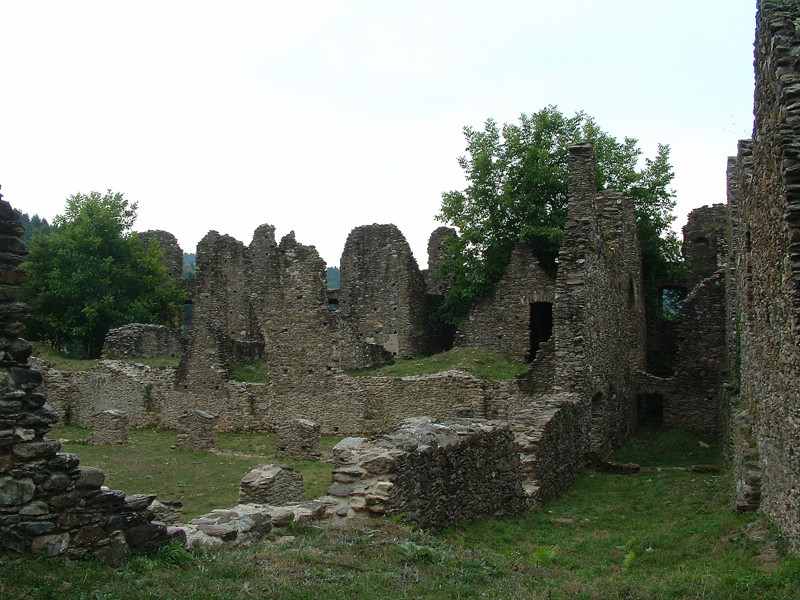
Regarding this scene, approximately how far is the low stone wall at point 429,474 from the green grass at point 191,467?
12.1 ft

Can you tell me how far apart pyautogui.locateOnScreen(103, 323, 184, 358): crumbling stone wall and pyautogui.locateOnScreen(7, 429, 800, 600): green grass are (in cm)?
2287

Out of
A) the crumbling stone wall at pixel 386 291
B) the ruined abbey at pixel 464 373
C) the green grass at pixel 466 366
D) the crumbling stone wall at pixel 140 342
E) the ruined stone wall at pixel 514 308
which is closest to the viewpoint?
the ruined abbey at pixel 464 373

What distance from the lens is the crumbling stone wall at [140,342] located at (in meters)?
29.9

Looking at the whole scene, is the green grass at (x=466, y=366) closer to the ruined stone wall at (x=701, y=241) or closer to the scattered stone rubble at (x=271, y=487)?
the scattered stone rubble at (x=271, y=487)

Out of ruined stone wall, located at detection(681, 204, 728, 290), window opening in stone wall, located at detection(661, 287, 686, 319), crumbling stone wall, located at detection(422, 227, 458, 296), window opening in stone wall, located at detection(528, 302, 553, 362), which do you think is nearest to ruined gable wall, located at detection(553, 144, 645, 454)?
window opening in stone wall, located at detection(528, 302, 553, 362)

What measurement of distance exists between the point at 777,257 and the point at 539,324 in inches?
658

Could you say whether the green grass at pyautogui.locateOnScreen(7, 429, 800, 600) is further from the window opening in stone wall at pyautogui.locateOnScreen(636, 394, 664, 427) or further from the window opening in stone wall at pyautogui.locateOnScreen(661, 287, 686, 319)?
the window opening in stone wall at pyautogui.locateOnScreen(661, 287, 686, 319)

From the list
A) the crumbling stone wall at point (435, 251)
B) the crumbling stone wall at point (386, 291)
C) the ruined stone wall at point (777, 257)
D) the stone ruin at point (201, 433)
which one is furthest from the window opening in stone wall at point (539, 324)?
the ruined stone wall at point (777, 257)

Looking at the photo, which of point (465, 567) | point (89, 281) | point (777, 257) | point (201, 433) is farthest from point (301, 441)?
point (89, 281)

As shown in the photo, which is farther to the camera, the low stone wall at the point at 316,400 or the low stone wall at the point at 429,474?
the low stone wall at the point at 316,400

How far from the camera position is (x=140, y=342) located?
30719mm

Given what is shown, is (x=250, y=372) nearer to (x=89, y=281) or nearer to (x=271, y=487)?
(x=271, y=487)

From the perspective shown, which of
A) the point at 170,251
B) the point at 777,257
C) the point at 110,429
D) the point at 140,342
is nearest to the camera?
the point at 777,257

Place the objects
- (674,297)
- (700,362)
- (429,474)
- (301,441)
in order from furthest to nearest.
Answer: (674,297), (700,362), (301,441), (429,474)
